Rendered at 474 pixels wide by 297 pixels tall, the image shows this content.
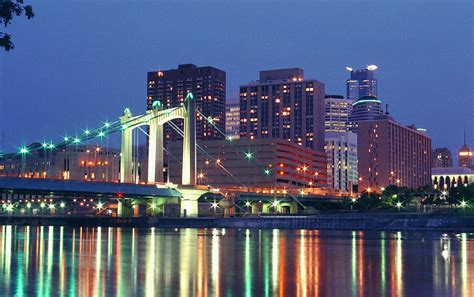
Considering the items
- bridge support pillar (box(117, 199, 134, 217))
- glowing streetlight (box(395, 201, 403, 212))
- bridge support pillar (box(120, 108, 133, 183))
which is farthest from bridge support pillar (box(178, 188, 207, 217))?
glowing streetlight (box(395, 201, 403, 212))

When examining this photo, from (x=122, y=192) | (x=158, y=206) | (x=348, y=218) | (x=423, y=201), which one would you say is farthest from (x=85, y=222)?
(x=423, y=201)

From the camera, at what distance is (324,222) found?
388 feet

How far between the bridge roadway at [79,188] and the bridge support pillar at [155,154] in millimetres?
4626

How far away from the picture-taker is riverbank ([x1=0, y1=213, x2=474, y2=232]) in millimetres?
108925

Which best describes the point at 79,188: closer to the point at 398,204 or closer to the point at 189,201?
the point at 189,201

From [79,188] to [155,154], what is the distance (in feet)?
72.4

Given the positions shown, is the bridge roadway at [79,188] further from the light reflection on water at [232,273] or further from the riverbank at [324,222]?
the light reflection on water at [232,273]

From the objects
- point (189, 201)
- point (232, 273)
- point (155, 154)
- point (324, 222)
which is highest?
point (155, 154)

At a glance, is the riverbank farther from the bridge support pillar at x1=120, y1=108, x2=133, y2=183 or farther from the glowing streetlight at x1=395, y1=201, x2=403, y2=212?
the glowing streetlight at x1=395, y1=201, x2=403, y2=212

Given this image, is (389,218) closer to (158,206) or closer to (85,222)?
(158,206)

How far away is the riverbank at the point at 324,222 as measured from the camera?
109 metres

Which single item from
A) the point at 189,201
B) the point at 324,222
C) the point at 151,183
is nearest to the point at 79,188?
the point at 151,183

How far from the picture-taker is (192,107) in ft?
452

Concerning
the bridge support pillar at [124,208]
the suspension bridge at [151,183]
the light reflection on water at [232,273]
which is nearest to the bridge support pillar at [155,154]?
the suspension bridge at [151,183]
